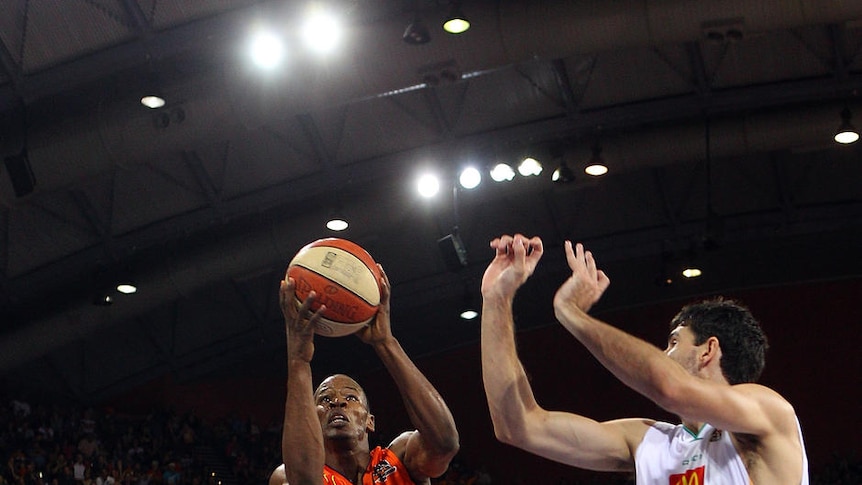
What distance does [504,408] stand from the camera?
4.17 metres

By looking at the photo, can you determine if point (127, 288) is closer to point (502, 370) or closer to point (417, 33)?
point (417, 33)

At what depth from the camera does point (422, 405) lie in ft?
15.9

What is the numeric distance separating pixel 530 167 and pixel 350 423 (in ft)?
34.7

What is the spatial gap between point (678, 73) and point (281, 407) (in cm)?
1337

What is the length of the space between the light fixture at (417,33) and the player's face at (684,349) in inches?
317

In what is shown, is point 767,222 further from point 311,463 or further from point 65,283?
point 311,463

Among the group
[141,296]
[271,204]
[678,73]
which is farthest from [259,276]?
[678,73]

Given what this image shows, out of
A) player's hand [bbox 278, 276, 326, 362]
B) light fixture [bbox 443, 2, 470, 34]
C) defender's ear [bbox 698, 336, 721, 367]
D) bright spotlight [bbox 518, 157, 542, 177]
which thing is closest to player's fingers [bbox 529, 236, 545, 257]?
defender's ear [bbox 698, 336, 721, 367]

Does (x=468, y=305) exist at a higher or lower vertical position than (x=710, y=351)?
higher

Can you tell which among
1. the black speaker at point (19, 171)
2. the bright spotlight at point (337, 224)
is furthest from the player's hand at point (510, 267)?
the bright spotlight at point (337, 224)

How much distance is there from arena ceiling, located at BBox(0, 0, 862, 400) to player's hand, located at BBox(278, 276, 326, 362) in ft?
27.4

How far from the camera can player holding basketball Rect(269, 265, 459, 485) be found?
4539mm

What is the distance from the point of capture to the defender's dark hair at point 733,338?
4031 millimetres

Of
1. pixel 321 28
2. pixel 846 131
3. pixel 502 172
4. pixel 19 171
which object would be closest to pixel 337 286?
pixel 321 28
